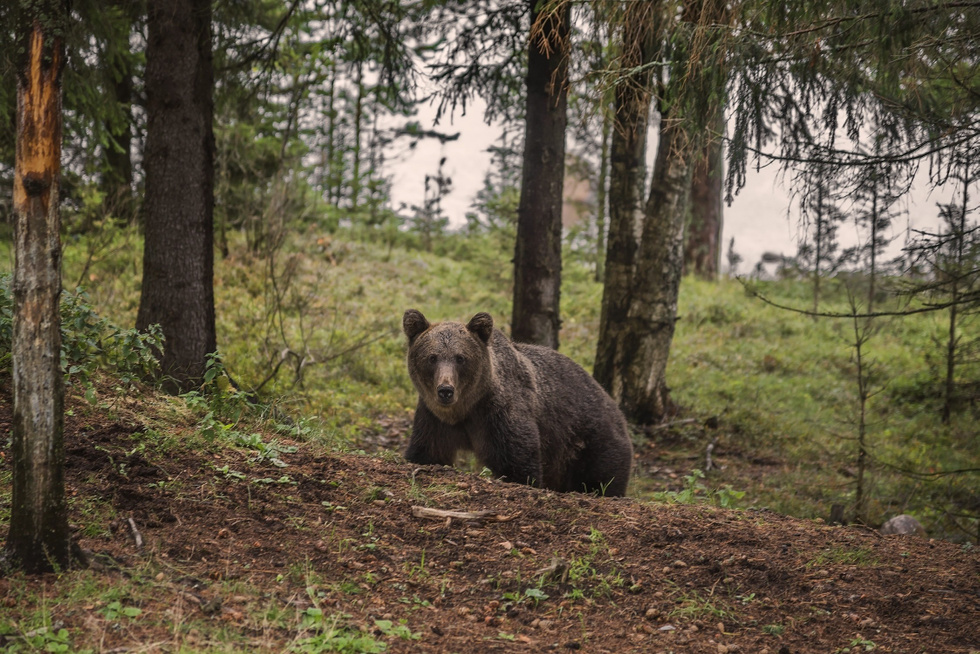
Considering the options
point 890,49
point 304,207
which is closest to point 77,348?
point 890,49

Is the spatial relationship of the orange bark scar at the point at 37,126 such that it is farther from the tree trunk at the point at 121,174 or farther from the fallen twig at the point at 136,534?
the tree trunk at the point at 121,174

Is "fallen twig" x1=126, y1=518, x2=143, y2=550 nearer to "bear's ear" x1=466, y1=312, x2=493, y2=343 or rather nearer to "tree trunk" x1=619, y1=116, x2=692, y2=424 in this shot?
"bear's ear" x1=466, y1=312, x2=493, y2=343

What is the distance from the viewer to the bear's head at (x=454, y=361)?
21.1 feet

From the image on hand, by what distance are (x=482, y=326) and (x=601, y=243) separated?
A: 529 inches

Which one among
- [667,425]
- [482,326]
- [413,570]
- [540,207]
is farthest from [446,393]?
[667,425]

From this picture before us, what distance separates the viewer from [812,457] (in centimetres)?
1059

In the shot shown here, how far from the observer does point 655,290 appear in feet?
34.7

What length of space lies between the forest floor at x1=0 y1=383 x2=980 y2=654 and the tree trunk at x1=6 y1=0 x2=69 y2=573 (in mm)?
302

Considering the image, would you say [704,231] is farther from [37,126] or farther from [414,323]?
[37,126]

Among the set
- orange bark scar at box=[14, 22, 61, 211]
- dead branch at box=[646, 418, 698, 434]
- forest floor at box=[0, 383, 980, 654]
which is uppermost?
orange bark scar at box=[14, 22, 61, 211]

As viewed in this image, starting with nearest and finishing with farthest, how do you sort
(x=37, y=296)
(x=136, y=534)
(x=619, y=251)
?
1. (x=37, y=296)
2. (x=136, y=534)
3. (x=619, y=251)

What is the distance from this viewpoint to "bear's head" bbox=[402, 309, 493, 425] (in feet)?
21.1

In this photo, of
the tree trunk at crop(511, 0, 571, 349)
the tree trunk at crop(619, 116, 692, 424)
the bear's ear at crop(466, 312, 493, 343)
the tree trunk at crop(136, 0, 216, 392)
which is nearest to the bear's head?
the bear's ear at crop(466, 312, 493, 343)

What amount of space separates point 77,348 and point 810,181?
528cm
